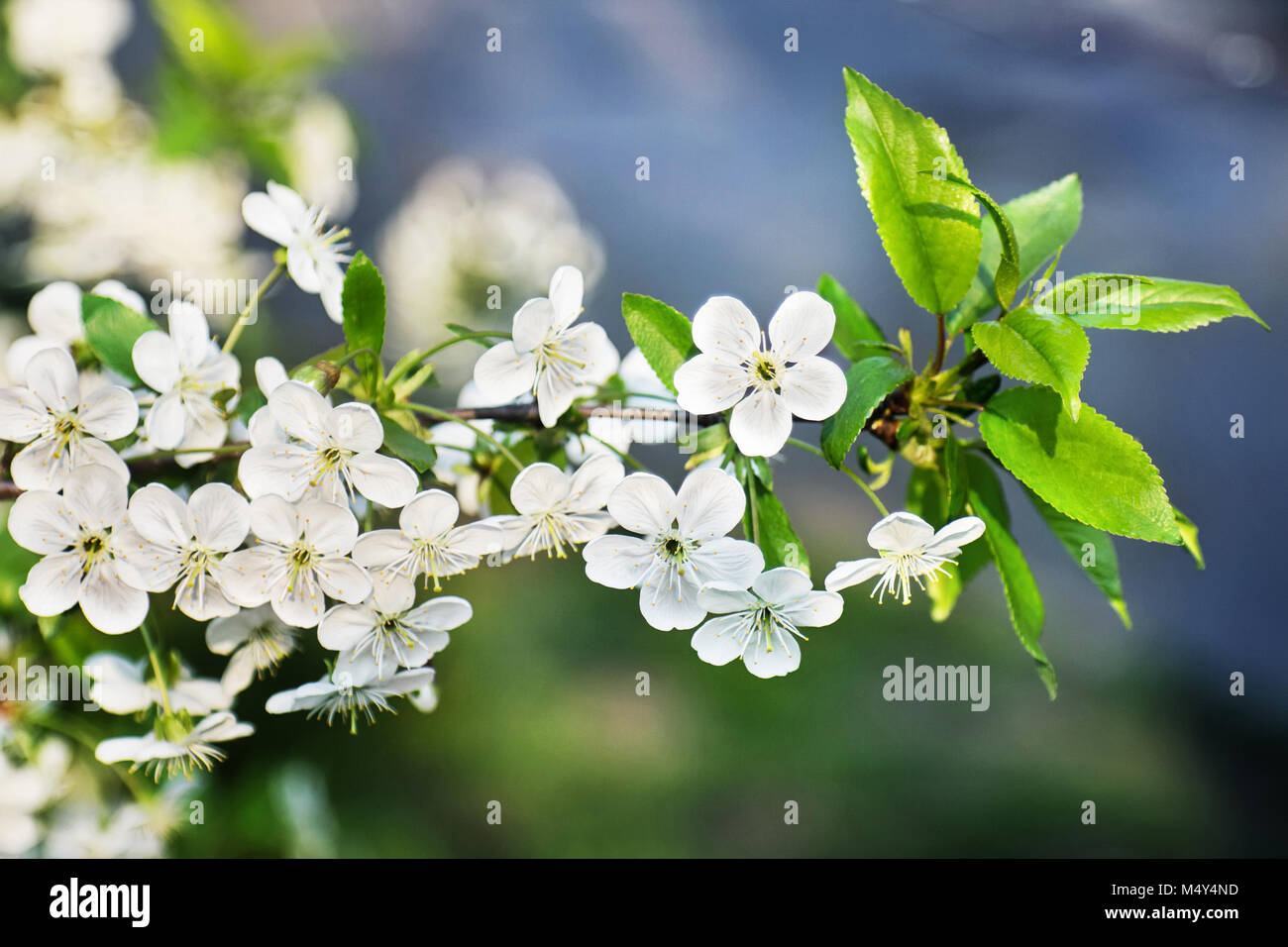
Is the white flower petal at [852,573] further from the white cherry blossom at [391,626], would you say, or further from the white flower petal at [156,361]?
the white flower petal at [156,361]

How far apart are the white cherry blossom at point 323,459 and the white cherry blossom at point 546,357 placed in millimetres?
79

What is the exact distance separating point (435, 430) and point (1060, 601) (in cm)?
184

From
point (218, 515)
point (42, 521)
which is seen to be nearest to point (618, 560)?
point (218, 515)

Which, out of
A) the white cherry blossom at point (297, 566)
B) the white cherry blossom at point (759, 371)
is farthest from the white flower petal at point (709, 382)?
the white cherry blossom at point (297, 566)

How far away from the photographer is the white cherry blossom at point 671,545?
0.49 m

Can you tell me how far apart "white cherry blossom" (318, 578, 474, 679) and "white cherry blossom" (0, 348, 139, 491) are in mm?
161

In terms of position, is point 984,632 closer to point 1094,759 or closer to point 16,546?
point 1094,759

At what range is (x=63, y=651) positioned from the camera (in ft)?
2.36

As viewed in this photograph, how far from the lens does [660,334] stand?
0.53 meters

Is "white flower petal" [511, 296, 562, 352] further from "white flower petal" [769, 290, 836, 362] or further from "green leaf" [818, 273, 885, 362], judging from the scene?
"green leaf" [818, 273, 885, 362]

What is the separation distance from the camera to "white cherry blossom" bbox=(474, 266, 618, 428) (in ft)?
1.69

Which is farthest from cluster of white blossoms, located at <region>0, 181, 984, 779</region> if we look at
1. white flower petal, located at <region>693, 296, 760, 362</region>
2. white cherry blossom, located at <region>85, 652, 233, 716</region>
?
white cherry blossom, located at <region>85, 652, 233, 716</region>

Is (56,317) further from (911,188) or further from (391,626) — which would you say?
(911,188)
